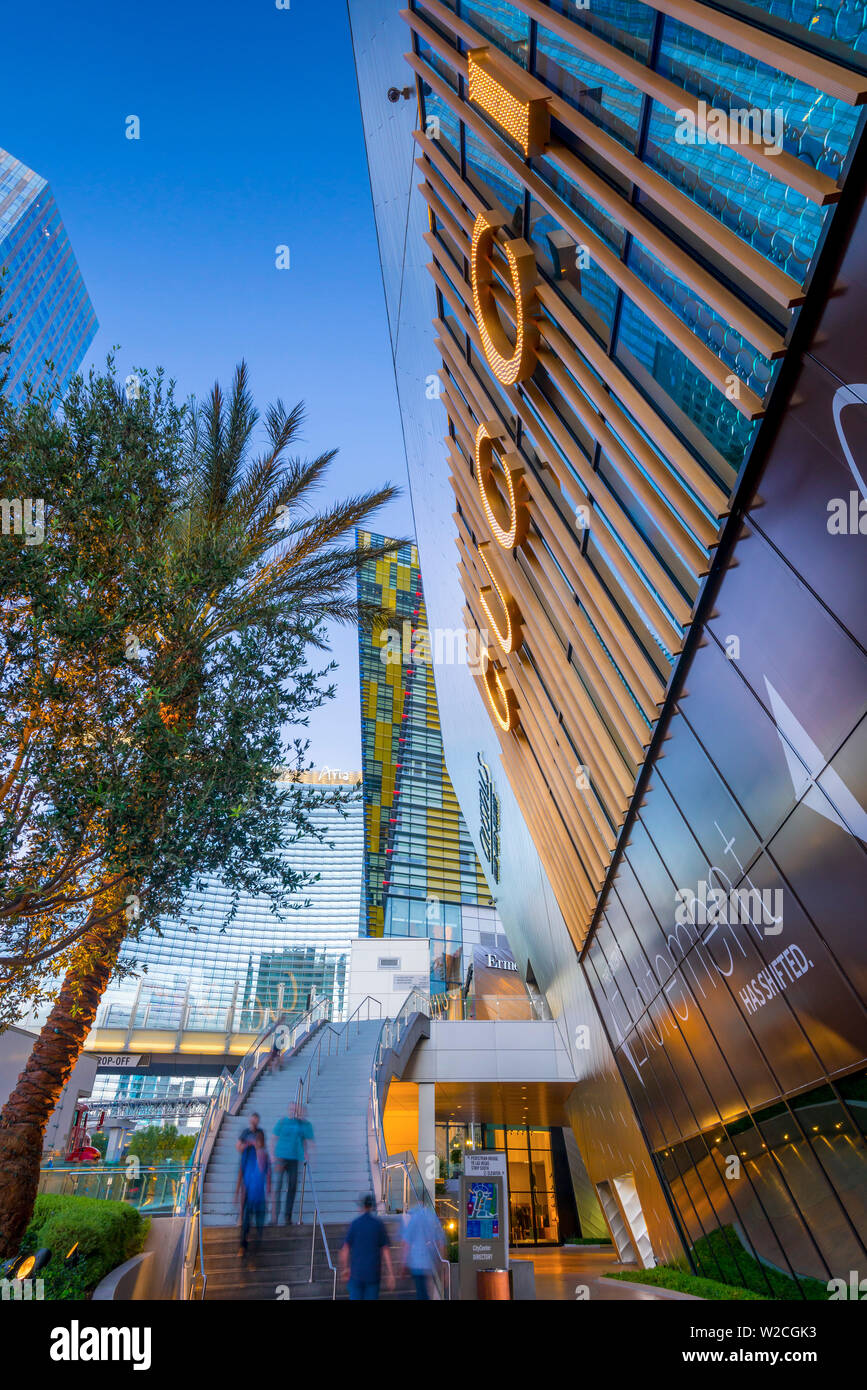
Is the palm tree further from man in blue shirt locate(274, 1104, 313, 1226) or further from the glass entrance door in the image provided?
the glass entrance door

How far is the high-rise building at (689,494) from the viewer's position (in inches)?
193

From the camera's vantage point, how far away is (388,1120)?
24828 millimetres

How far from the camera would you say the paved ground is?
10891 mm

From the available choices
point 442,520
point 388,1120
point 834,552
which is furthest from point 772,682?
point 388,1120

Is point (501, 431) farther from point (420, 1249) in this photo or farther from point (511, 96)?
point (420, 1249)

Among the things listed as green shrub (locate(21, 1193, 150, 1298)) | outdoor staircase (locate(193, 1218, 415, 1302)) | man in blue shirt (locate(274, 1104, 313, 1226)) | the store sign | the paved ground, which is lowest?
the paved ground

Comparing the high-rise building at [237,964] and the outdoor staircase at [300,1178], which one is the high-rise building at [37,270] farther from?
the outdoor staircase at [300,1178]

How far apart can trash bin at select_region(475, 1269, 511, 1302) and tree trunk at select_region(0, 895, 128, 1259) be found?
5.28 m

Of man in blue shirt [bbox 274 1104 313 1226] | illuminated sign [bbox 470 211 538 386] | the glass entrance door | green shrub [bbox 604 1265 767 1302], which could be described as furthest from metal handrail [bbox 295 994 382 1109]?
the glass entrance door

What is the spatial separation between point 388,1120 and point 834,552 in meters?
25.0

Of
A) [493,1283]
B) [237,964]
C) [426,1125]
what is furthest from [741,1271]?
[237,964]

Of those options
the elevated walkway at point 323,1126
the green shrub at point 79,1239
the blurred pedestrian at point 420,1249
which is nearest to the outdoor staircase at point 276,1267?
the blurred pedestrian at point 420,1249

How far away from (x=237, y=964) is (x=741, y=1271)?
77811mm

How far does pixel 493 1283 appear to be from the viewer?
30.4ft
